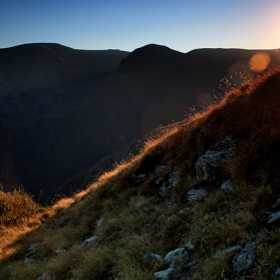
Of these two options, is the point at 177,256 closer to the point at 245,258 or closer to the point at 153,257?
the point at 153,257

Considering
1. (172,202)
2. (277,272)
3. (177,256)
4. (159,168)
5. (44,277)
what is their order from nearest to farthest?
1. (277,272)
2. (177,256)
3. (44,277)
4. (172,202)
5. (159,168)

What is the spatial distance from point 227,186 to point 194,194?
0.84m

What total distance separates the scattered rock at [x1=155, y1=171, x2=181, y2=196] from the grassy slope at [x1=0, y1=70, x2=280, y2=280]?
0.19 metres

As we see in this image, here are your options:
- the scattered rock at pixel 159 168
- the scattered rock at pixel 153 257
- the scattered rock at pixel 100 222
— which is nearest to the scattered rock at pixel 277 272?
the scattered rock at pixel 153 257

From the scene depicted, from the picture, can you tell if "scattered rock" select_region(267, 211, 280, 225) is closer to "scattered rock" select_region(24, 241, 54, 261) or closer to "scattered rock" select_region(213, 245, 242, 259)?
"scattered rock" select_region(213, 245, 242, 259)

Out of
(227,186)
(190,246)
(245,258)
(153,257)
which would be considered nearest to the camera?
(245,258)

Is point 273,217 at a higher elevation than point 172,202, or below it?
higher

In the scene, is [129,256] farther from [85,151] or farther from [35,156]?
[35,156]

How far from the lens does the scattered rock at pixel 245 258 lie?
336cm

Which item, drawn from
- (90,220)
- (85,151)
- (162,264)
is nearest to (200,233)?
(162,264)

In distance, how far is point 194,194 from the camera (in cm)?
594

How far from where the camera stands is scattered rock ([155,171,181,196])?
22.9 feet

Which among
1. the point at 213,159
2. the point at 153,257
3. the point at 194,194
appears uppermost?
the point at 213,159

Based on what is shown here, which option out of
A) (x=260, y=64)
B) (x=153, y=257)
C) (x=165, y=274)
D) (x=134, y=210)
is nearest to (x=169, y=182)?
(x=134, y=210)
